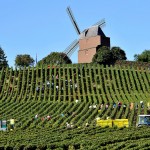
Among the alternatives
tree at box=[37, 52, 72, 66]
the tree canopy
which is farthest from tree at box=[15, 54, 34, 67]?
the tree canopy

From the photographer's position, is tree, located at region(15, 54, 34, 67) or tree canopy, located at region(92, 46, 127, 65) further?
tree, located at region(15, 54, 34, 67)

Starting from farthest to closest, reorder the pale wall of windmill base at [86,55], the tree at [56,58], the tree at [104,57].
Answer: the tree at [56,58] → the pale wall of windmill base at [86,55] → the tree at [104,57]

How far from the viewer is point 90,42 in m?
92.2

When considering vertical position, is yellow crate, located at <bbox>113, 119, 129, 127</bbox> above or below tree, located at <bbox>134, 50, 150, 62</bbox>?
below

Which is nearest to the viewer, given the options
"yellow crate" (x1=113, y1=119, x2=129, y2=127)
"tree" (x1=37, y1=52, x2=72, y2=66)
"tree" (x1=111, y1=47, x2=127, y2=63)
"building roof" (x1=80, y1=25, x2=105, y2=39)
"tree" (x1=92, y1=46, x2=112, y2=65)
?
"yellow crate" (x1=113, y1=119, x2=129, y2=127)

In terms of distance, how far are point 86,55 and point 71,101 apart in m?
45.0

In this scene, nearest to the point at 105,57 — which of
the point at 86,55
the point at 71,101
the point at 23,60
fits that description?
the point at 86,55

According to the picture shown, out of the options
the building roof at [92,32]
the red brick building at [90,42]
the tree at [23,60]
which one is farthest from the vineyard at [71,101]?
the tree at [23,60]

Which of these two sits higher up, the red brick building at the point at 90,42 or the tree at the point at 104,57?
the red brick building at the point at 90,42

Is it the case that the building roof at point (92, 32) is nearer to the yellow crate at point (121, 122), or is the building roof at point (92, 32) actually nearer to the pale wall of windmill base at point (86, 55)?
the pale wall of windmill base at point (86, 55)

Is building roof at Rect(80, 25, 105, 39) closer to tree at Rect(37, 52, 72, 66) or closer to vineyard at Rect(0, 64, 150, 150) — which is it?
tree at Rect(37, 52, 72, 66)

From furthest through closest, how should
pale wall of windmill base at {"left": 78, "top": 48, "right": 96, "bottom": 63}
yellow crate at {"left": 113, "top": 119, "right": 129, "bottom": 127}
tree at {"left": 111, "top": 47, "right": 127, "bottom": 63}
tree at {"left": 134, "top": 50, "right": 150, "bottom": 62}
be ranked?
tree at {"left": 134, "top": 50, "right": 150, "bottom": 62}
pale wall of windmill base at {"left": 78, "top": 48, "right": 96, "bottom": 63}
tree at {"left": 111, "top": 47, "right": 127, "bottom": 63}
yellow crate at {"left": 113, "top": 119, "right": 129, "bottom": 127}

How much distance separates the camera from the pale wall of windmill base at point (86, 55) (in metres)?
89.8

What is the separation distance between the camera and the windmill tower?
90688mm
